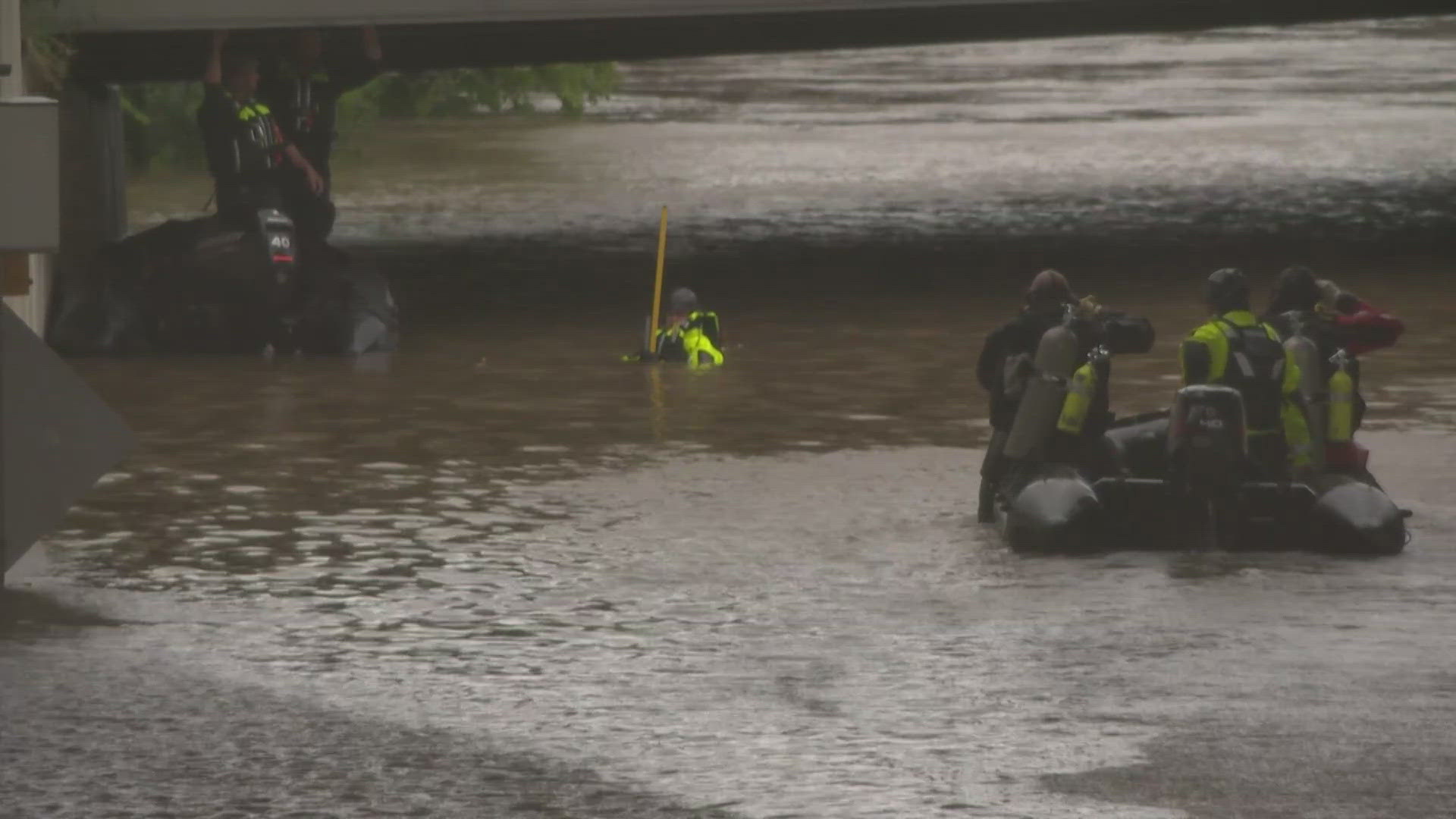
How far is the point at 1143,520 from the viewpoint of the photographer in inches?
546

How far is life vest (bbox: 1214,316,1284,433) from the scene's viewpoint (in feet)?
45.5

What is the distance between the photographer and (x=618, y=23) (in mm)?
27375

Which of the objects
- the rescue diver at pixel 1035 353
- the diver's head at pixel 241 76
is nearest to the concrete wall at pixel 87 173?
the diver's head at pixel 241 76

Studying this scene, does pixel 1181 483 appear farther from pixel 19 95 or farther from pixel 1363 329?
pixel 19 95

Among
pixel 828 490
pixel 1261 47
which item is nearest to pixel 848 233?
pixel 828 490

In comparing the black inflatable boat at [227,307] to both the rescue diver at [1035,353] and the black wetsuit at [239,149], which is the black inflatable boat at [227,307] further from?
the rescue diver at [1035,353]

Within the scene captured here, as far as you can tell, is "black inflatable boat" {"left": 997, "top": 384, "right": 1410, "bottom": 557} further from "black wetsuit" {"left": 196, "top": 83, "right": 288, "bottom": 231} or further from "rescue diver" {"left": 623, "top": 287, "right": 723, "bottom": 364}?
"black wetsuit" {"left": 196, "top": 83, "right": 288, "bottom": 231}

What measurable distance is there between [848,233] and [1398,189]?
928 centimetres

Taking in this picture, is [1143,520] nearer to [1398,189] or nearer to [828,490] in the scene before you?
[828,490]

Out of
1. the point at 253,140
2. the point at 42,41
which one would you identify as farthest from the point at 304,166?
the point at 42,41

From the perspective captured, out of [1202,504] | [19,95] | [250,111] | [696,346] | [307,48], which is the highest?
[307,48]

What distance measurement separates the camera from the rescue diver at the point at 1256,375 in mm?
13875

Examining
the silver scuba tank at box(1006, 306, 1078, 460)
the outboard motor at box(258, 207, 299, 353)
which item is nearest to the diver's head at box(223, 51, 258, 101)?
the outboard motor at box(258, 207, 299, 353)

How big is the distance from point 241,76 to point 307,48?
127 centimetres
